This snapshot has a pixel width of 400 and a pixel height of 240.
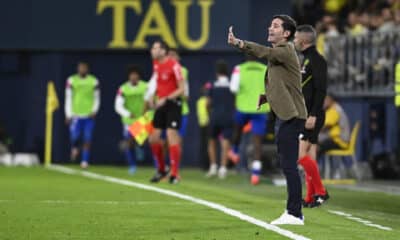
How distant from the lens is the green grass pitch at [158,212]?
11.4 meters

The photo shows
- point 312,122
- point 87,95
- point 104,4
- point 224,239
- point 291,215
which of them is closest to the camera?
point 224,239

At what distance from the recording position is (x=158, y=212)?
13.7 m

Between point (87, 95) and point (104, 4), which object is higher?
point (104, 4)

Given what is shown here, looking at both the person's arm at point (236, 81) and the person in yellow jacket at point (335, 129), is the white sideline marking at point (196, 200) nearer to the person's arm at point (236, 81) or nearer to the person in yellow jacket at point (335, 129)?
the person's arm at point (236, 81)

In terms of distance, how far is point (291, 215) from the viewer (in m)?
12.5

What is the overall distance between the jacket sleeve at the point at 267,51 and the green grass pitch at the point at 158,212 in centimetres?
157

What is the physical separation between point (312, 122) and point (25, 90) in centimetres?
1542

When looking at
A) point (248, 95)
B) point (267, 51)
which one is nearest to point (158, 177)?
point (248, 95)

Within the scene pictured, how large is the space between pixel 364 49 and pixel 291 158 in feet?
42.2

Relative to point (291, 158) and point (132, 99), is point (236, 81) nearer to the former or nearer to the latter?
point (132, 99)

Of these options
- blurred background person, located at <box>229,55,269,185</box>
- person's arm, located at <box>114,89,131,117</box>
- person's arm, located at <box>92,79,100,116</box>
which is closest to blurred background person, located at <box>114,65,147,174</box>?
person's arm, located at <box>114,89,131,117</box>

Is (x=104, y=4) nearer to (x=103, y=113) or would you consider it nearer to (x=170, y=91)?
(x=103, y=113)

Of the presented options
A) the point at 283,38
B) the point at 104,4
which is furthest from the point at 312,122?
the point at 104,4

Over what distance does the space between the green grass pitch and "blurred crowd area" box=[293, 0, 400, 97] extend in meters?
4.45
